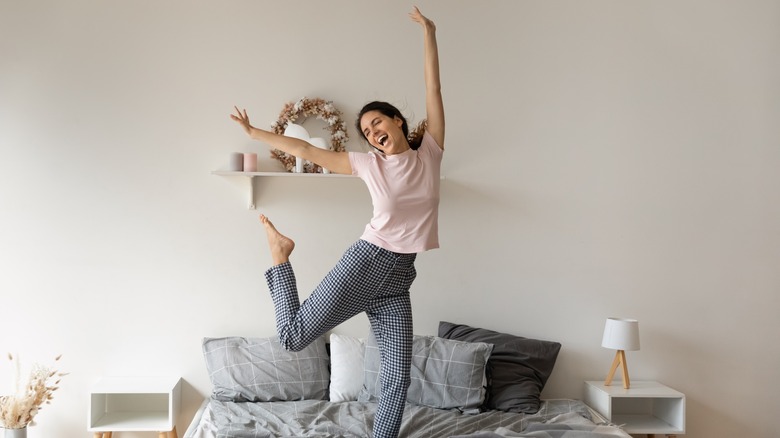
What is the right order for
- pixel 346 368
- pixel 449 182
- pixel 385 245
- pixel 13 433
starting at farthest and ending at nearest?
pixel 449 182 < pixel 346 368 < pixel 13 433 < pixel 385 245

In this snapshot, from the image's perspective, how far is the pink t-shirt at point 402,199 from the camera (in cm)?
274

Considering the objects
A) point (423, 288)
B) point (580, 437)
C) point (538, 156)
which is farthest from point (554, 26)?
point (580, 437)

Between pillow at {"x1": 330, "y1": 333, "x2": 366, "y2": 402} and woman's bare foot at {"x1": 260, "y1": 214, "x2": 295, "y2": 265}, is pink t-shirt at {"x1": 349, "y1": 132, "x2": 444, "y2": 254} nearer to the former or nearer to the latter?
woman's bare foot at {"x1": 260, "y1": 214, "x2": 295, "y2": 265}

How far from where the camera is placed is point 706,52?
399 centimetres

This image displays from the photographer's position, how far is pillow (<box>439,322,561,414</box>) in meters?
3.47

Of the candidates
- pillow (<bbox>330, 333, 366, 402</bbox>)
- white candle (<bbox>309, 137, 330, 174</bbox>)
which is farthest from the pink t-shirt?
pillow (<bbox>330, 333, 366, 402</bbox>)

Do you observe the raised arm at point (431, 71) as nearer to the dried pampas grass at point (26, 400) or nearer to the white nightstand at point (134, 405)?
the white nightstand at point (134, 405)

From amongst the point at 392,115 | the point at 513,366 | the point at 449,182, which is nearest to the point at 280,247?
the point at 392,115

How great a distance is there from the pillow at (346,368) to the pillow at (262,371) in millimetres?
61

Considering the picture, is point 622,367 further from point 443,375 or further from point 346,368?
point 346,368

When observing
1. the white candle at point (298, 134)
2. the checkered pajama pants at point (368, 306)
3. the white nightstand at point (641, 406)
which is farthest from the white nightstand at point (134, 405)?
the white nightstand at point (641, 406)

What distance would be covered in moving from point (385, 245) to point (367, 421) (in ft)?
2.94

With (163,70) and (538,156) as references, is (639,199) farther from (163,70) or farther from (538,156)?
(163,70)

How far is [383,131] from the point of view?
109 inches
